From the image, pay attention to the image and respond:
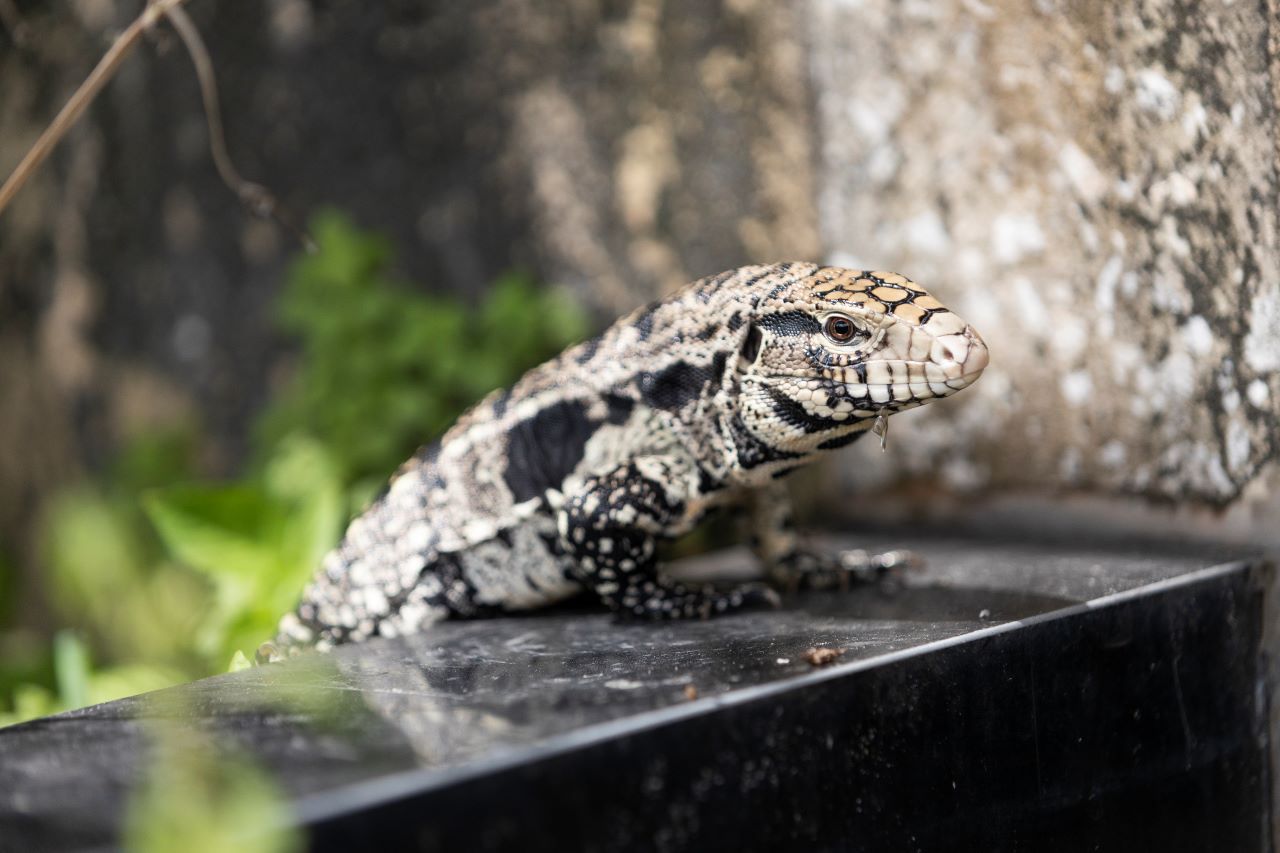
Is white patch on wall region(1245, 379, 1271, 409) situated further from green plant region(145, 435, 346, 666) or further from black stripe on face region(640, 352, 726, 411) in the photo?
green plant region(145, 435, 346, 666)

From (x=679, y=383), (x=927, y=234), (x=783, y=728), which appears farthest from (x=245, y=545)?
(x=927, y=234)

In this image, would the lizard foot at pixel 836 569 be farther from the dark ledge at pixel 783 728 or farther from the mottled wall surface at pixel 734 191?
the mottled wall surface at pixel 734 191

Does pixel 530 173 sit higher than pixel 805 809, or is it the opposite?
pixel 530 173

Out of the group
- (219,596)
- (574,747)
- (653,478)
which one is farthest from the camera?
(219,596)

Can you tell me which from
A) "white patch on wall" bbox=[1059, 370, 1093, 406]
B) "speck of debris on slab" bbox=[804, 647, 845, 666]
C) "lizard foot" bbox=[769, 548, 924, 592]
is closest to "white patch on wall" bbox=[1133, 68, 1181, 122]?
"white patch on wall" bbox=[1059, 370, 1093, 406]

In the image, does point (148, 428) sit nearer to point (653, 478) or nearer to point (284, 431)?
point (284, 431)

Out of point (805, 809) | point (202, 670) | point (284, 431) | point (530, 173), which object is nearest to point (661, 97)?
point (530, 173)
